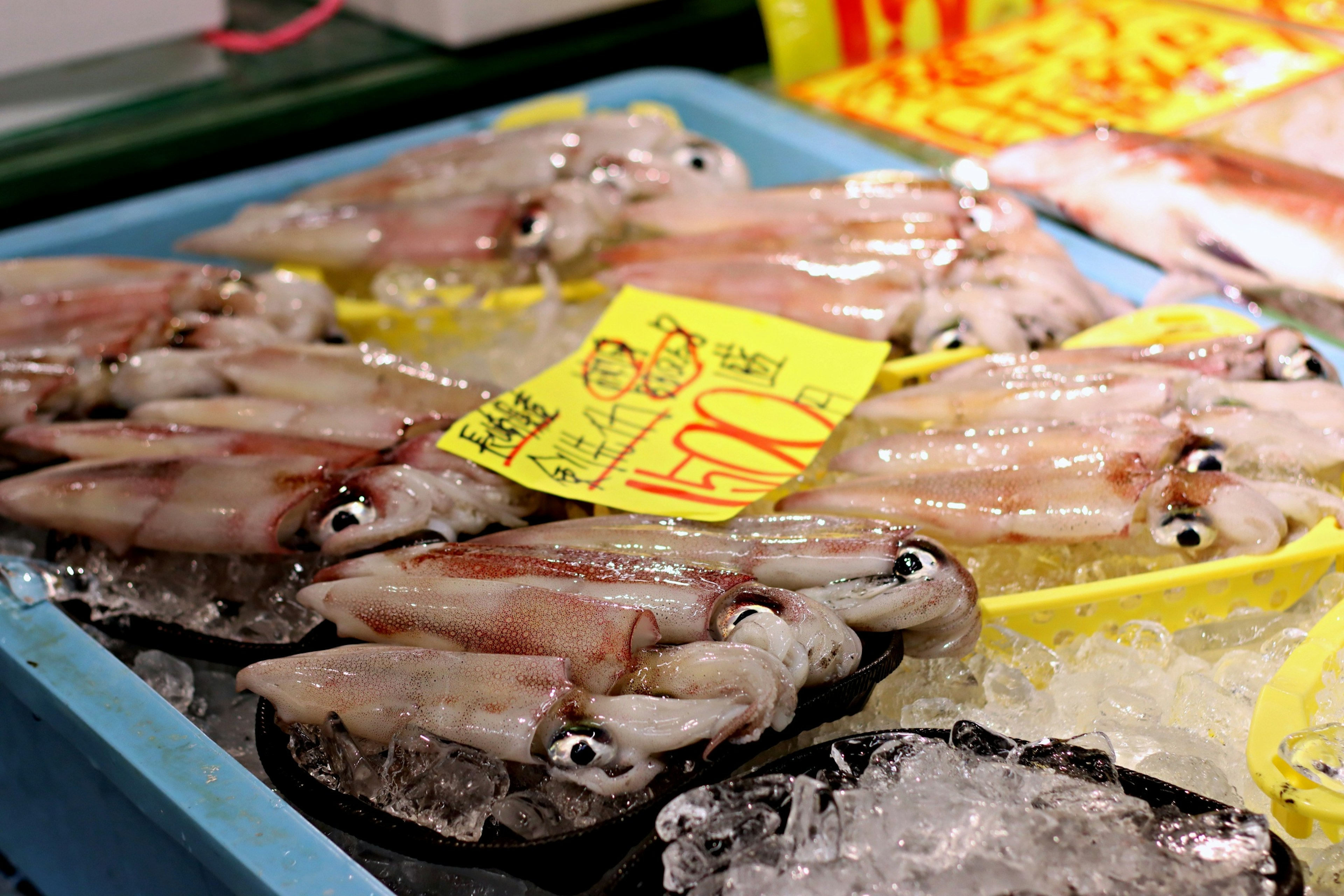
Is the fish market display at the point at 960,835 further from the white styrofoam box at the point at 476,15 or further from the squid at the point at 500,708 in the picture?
the white styrofoam box at the point at 476,15

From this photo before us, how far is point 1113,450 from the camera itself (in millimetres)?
1607

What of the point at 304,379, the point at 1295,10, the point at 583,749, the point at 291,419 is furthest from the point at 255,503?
the point at 1295,10

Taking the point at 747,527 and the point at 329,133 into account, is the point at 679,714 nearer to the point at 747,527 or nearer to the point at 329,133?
the point at 747,527

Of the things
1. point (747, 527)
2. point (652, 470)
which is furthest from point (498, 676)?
point (652, 470)

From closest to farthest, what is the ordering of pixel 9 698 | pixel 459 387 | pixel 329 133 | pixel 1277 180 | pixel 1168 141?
pixel 9 698 < pixel 459 387 < pixel 1277 180 < pixel 1168 141 < pixel 329 133

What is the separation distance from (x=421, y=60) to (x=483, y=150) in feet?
→ 2.59

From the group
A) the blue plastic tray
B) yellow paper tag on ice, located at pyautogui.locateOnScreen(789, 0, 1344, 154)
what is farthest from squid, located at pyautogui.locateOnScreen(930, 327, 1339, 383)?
yellow paper tag on ice, located at pyautogui.locateOnScreen(789, 0, 1344, 154)

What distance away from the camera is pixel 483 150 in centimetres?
270

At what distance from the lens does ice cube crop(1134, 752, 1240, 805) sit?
50.7 inches

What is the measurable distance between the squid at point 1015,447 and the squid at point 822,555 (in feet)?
0.71

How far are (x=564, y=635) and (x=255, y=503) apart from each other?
1.87 feet

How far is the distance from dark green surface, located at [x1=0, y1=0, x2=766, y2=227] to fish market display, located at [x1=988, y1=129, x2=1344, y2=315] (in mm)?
1285

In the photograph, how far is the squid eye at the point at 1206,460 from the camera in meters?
1.62

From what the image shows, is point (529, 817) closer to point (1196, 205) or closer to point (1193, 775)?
point (1193, 775)
